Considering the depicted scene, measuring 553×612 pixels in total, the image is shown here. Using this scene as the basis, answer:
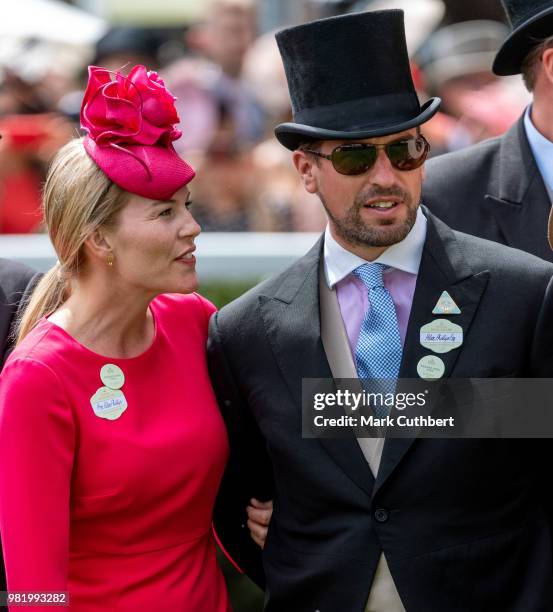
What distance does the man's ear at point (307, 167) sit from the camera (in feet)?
13.2

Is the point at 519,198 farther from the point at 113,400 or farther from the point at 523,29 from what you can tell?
the point at 113,400

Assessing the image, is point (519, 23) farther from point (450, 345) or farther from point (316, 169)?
point (450, 345)

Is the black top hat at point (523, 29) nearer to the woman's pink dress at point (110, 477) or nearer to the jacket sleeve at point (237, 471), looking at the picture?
the jacket sleeve at point (237, 471)

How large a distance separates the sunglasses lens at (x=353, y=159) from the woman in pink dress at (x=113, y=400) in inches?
18.9

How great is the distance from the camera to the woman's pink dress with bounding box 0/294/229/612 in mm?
3555

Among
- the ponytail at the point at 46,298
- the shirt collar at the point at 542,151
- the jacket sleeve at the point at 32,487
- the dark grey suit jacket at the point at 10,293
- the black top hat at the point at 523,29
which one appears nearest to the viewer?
the jacket sleeve at the point at 32,487

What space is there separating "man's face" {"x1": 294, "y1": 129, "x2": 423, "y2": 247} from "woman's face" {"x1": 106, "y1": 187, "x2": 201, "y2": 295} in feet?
1.52

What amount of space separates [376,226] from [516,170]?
3.31 feet

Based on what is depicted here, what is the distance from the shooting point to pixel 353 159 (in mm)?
3820

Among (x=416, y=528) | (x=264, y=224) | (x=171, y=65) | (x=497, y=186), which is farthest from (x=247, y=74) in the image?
(x=416, y=528)

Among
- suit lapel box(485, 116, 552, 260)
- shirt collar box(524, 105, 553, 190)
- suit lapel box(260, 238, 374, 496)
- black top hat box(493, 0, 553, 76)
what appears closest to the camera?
suit lapel box(260, 238, 374, 496)

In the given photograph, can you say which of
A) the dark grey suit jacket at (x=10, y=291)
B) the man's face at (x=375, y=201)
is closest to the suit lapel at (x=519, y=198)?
the man's face at (x=375, y=201)

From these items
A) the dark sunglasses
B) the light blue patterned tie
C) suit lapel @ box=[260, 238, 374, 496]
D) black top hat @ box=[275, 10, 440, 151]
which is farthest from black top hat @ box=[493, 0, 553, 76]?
the light blue patterned tie

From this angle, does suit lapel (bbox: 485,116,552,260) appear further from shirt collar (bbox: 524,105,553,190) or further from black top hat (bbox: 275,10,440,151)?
black top hat (bbox: 275,10,440,151)
